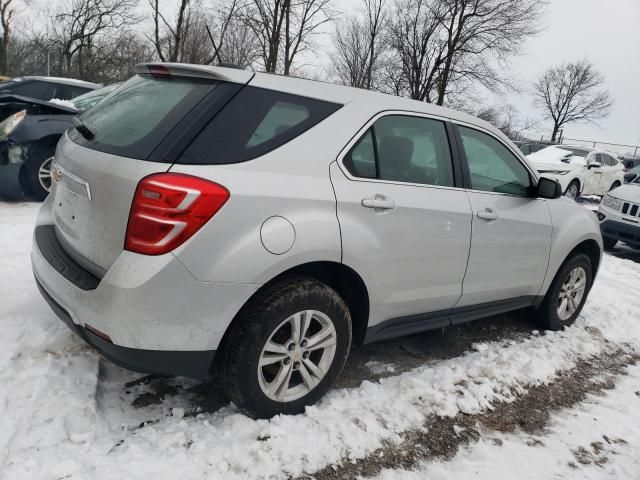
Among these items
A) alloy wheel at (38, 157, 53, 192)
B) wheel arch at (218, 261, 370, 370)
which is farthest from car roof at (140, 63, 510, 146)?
alloy wheel at (38, 157, 53, 192)

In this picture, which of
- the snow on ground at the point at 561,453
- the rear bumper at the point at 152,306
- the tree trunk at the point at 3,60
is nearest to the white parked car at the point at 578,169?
the snow on ground at the point at 561,453

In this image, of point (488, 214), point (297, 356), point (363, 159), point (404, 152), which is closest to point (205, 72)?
point (363, 159)

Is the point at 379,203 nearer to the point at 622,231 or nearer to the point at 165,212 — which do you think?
the point at 165,212

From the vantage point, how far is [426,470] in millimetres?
2342

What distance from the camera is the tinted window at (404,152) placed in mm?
2656

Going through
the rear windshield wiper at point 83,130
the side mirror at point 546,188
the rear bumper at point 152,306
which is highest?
the side mirror at point 546,188

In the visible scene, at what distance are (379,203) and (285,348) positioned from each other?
90cm

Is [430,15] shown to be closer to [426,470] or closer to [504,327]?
[504,327]

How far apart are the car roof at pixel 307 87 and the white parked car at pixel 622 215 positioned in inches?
244

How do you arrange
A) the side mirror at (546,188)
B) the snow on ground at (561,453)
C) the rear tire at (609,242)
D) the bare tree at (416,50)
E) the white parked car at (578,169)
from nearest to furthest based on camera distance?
1. the snow on ground at (561,453)
2. the side mirror at (546,188)
3. the rear tire at (609,242)
4. the white parked car at (578,169)
5. the bare tree at (416,50)

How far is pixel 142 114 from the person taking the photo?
2.41 metres

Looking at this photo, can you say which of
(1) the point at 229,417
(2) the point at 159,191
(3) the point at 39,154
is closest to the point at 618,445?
(1) the point at 229,417

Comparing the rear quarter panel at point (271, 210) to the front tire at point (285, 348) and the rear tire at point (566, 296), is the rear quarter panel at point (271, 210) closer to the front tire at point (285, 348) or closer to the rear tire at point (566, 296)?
the front tire at point (285, 348)

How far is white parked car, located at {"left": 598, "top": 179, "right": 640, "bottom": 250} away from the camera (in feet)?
25.4
